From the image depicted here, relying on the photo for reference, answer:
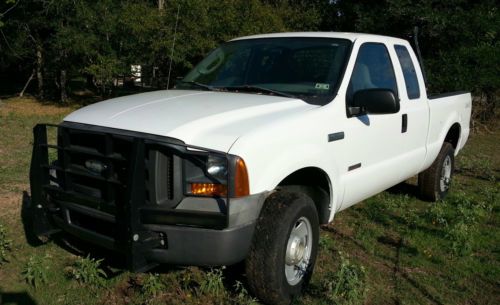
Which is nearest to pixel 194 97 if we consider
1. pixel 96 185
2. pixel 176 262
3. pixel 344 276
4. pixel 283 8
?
pixel 96 185

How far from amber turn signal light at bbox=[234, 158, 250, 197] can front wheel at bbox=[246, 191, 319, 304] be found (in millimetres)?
326

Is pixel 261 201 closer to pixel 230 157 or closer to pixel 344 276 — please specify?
pixel 230 157

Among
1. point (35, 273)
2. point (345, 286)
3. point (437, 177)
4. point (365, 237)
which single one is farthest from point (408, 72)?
point (35, 273)

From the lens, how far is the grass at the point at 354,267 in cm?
368

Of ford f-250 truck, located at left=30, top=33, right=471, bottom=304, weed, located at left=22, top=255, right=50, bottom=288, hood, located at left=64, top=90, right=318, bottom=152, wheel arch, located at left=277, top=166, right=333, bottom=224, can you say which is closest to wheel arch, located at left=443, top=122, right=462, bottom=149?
ford f-250 truck, located at left=30, top=33, right=471, bottom=304

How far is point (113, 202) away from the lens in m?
3.18

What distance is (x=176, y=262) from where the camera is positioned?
10.3 feet

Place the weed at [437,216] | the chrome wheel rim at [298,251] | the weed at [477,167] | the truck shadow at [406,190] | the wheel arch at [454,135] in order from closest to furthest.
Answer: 1. the chrome wheel rim at [298,251]
2. the weed at [437,216]
3. the wheel arch at [454,135]
4. the truck shadow at [406,190]
5. the weed at [477,167]

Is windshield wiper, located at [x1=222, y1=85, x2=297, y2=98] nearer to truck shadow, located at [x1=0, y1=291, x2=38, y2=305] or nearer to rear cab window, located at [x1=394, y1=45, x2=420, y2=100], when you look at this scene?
rear cab window, located at [x1=394, y1=45, x2=420, y2=100]

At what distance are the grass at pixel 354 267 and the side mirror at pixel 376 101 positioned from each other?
1.18 m

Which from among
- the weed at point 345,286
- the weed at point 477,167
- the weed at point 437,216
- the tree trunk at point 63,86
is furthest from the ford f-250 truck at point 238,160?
the tree trunk at point 63,86

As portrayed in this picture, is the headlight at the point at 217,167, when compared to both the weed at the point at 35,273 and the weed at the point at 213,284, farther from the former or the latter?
the weed at the point at 35,273

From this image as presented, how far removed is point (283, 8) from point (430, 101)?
10907mm

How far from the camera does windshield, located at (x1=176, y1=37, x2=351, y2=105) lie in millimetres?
4172
